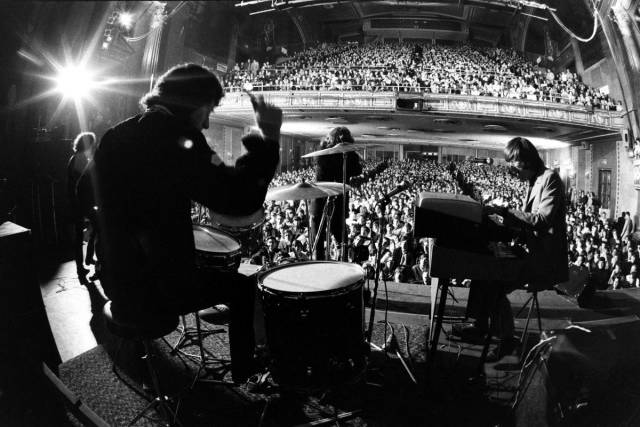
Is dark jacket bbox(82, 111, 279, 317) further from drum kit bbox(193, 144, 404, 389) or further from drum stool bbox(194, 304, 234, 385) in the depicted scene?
drum stool bbox(194, 304, 234, 385)

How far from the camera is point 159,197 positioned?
1106 millimetres

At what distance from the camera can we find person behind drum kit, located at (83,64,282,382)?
3.49 ft

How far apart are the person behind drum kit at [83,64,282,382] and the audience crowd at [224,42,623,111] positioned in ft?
36.7

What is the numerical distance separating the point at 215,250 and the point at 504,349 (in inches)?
71.7

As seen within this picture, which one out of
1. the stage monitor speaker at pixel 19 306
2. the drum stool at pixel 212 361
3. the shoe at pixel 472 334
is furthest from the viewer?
the shoe at pixel 472 334

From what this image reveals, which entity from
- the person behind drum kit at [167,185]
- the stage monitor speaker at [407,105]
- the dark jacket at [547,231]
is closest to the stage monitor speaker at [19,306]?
the person behind drum kit at [167,185]

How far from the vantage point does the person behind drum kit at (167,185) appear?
106cm

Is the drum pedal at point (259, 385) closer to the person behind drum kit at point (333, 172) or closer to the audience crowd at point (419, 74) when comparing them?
the person behind drum kit at point (333, 172)

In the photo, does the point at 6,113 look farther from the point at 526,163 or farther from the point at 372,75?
the point at 372,75

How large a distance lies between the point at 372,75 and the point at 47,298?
13.2 meters

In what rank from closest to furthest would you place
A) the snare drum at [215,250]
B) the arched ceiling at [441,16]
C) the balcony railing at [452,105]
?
the snare drum at [215,250] → the balcony railing at [452,105] → the arched ceiling at [441,16]

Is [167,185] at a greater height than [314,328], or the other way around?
[167,185]

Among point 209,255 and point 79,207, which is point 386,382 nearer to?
point 209,255

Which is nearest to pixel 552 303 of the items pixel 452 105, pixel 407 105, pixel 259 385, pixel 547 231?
pixel 547 231
